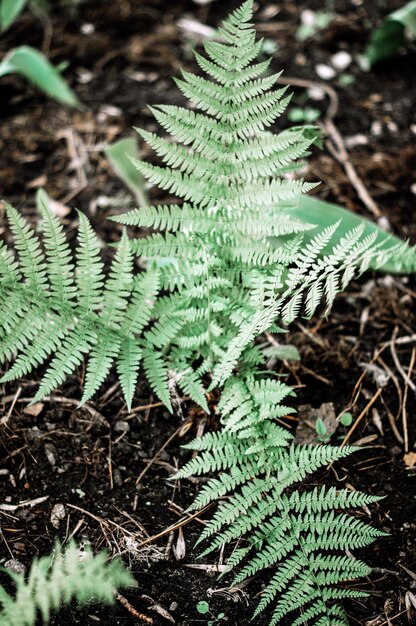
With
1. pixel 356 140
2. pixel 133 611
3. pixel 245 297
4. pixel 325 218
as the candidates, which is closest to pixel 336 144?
pixel 356 140

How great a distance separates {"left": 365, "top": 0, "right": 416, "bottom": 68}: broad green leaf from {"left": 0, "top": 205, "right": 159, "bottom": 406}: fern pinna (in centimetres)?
227

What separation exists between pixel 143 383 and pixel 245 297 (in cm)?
56

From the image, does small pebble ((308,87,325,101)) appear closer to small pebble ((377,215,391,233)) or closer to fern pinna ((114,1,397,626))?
small pebble ((377,215,391,233))

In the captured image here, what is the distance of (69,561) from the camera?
1.34 m

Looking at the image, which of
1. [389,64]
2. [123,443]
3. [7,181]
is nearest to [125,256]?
[123,443]

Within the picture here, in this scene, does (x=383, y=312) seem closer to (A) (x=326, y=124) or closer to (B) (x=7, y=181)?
(A) (x=326, y=124)

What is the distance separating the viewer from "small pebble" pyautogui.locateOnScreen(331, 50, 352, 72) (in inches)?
135

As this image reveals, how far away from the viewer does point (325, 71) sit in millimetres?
3391

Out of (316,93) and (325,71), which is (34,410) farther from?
(325,71)

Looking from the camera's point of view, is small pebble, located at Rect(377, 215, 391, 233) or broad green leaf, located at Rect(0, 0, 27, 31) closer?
small pebble, located at Rect(377, 215, 391, 233)

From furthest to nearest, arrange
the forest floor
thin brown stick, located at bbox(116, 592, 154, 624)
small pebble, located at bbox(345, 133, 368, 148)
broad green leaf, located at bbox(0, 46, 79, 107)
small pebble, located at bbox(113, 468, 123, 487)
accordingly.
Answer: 1. small pebble, located at bbox(345, 133, 368, 148)
2. broad green leaf, located at bbox(0, 46, 79, 107)
3. small pebble, located at bbox(113, 468, 123, 487)
4. the forest floor
5. thin brown stick, located at bbox(116, 592, 154, 624)

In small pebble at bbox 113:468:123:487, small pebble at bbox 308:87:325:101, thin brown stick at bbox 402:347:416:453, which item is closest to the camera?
small pebble at bbox 113:468:123:487

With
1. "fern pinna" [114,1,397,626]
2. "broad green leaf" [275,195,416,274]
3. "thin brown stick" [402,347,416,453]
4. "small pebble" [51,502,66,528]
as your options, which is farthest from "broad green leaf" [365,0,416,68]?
"small pebble" [51,502,66,528]

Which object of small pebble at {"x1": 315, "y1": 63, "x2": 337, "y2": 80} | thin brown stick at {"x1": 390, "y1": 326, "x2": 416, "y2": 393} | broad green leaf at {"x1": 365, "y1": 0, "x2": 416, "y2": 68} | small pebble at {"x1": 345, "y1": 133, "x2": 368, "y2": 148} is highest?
broad green leaf at {"x1": 365, "y1": 0, "x2": 416, "y2": 68}
